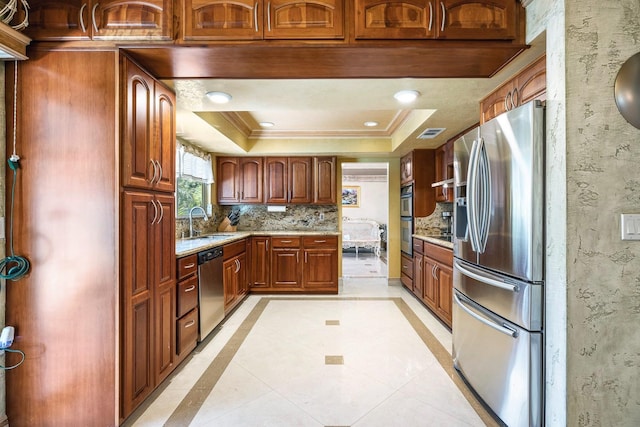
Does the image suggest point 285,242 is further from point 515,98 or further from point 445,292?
point 515,98

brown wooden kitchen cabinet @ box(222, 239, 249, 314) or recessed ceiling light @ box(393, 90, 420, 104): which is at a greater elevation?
recessed ceiling light @ box(393, 90, 420, 104)

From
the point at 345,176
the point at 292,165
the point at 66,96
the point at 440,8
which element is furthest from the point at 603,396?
the point at 345,176

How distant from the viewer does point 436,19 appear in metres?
1.68

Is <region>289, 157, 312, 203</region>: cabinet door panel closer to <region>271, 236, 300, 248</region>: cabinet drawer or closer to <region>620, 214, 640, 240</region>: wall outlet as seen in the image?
<region>271, 236, 300, 248</region>: cabinet drawer

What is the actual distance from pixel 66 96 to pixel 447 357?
10.3ft

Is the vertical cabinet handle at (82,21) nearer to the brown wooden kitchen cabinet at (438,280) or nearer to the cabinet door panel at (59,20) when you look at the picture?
the cabinet door panel at (59,20)

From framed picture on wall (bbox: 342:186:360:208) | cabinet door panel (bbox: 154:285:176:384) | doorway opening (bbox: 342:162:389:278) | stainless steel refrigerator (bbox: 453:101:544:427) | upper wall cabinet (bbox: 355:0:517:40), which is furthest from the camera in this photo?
framed picture on wall (bbox: 342:186:360:208)

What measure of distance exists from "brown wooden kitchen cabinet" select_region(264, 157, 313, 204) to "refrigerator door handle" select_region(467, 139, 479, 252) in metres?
3.09

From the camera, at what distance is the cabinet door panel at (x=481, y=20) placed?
5.57 feet

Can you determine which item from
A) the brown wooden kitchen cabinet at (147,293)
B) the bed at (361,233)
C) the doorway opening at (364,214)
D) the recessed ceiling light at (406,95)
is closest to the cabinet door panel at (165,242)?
the brown wooden kitchen cabinet at (147,293)

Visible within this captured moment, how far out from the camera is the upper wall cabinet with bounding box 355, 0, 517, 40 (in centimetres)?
169

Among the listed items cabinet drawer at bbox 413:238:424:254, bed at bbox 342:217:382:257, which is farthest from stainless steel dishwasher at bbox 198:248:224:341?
bed at bbox 342:217:382:257

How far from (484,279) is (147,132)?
2.27 meters

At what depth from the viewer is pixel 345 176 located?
982cm
